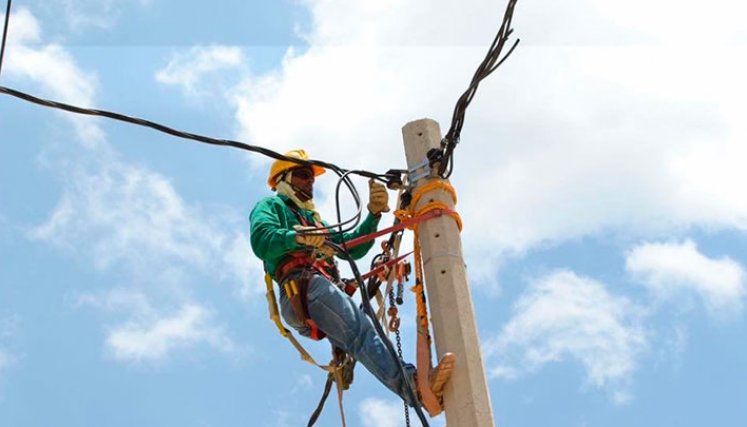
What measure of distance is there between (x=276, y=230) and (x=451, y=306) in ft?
4.01

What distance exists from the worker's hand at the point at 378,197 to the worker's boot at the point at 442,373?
4.66 ft

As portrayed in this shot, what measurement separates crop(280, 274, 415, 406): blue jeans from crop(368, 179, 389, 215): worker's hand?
1.99ft

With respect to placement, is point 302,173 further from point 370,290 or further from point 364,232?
point 370,290

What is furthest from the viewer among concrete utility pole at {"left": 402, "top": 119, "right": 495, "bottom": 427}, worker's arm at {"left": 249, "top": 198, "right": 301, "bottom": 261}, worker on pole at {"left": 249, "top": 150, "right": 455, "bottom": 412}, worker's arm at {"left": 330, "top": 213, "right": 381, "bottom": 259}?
worker's arm at {"left": 330, "top": 213, "right": 381, "bottom": 259}

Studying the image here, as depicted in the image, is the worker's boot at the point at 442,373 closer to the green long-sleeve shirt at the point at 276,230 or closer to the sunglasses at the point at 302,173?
the green long-sleeve shirt at the point at 276,230

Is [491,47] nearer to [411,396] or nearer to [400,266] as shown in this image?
[400,266]

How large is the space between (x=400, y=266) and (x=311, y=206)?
3.04 feet

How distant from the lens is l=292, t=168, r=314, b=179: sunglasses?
6.09m

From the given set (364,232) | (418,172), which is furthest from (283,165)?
(418,172)

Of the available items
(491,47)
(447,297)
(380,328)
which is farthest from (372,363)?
(491,47)

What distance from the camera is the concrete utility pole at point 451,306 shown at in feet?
14.2

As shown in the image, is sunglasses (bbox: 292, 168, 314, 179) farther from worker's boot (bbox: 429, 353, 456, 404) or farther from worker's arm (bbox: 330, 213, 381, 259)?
worker's boot (bbox: 429, 353, 456, 404)

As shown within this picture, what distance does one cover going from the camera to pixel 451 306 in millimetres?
4574

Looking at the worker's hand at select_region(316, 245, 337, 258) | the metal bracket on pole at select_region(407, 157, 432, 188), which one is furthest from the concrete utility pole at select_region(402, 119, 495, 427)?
the worker's hand at select_region(316, 245, 337, 258)
